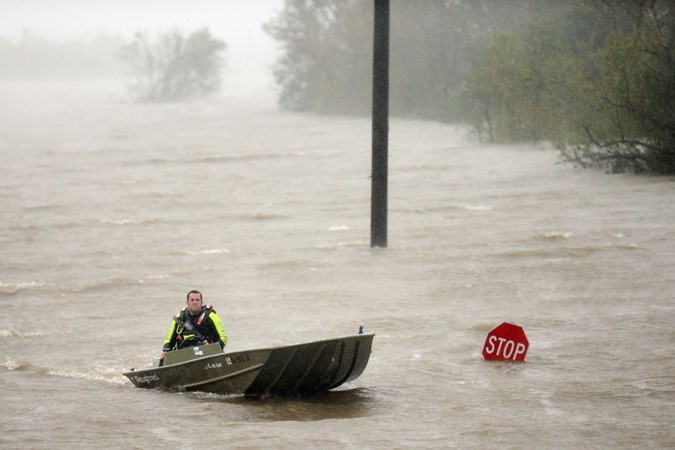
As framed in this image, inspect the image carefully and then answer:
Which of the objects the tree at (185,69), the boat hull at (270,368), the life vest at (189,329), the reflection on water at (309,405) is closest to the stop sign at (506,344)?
the reflection on water at (309,405)

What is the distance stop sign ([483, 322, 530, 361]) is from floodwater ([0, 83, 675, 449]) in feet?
0.84

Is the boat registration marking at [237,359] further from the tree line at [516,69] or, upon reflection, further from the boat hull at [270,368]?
the tree line at [516,69]

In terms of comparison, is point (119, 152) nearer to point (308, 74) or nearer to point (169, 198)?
point (169, 198)

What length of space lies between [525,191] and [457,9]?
93.8ft

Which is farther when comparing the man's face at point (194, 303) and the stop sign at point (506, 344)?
the stop sign at point (506, 344)

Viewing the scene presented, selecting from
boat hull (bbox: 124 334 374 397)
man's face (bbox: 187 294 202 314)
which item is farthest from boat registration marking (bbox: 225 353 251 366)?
man's face (bbox: 187 294 202 314)

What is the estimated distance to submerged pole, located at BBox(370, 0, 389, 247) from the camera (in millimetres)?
19750

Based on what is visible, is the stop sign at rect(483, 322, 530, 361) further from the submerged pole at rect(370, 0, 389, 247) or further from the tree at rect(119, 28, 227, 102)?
the tree at rect(119, 28, 227, 102)

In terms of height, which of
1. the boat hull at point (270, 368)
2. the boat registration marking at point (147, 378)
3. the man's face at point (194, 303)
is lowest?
Result: the boat registration marking at point (147, 378)

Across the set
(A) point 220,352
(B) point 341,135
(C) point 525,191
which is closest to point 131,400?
(A) point 220,352

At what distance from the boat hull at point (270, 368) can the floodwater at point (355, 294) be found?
0.55 ft

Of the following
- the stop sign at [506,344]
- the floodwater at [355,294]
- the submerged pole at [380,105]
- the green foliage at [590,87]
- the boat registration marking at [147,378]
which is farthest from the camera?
the green foliage at [590,87]

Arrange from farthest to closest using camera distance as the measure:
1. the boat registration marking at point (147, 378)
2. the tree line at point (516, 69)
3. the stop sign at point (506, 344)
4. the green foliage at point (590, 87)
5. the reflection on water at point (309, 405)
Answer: the tree line at point (516, 69) → the green foliage at point (590, 87) → the stop sign at point (506, 344) → the boat registration marking at point (147, 378) → the reflection on water at point (309, 405)

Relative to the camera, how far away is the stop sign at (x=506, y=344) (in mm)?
13195
